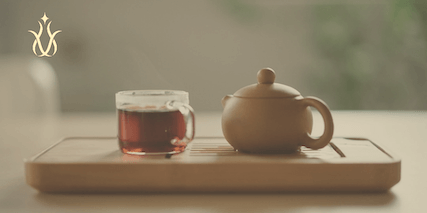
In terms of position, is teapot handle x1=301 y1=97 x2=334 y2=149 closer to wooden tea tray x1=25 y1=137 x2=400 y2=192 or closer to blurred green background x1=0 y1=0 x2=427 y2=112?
wooden tea tray x1=25 y1=137 x2=400 y2=192

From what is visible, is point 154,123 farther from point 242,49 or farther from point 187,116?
point 242,49

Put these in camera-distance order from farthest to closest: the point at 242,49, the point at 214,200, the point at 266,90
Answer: the point at 242,49, the point at 266,90, the point at 214,200

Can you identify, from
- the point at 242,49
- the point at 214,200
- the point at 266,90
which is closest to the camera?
the point at 214,200

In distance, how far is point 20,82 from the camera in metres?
1.81

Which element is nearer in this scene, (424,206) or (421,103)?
(424,206)

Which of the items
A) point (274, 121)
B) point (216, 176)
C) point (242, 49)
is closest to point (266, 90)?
point (274, 121)

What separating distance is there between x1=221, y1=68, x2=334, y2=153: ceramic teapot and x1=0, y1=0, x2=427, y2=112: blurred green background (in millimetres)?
3357

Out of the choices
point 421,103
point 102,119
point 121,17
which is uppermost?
point 121,17

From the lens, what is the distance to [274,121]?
646 millimetres

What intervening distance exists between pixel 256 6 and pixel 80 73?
191 cm

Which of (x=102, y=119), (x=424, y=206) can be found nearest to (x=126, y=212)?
(x=424, y=206)

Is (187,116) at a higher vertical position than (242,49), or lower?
lower

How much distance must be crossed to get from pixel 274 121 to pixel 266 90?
0.06 m

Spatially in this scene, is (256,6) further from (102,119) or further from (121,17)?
(102,119)
